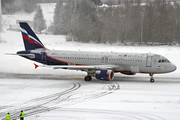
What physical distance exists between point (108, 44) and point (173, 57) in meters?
21.7

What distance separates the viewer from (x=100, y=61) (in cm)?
3462

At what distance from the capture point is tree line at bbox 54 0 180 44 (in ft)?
226

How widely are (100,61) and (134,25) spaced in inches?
1463


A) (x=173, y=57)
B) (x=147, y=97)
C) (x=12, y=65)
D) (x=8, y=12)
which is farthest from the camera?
(x=8, y=12)

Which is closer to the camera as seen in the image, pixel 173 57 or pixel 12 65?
pixel 12 65

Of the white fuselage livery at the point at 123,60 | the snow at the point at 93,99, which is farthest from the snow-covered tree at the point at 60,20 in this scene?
the snow at the point at 93,99

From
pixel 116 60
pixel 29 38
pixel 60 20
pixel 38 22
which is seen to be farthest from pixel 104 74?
pixel 38 22

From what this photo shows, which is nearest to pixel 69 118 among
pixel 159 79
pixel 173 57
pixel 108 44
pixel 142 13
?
pixel 159 79

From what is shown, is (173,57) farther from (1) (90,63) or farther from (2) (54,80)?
(2) (54,80)

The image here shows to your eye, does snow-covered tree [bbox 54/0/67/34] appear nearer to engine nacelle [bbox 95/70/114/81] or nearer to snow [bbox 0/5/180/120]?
snow [bbox 0/5/180/120]

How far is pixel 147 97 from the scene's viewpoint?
78.9 ft

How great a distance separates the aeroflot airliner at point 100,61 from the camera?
1255 inches

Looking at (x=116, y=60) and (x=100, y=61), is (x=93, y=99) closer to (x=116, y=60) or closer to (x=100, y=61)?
(x=116, y=60)

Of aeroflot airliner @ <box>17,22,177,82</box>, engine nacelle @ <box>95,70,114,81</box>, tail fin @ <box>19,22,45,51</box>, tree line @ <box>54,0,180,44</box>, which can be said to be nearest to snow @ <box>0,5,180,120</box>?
engine nacelle @ <box>95,70,114,81</box>
